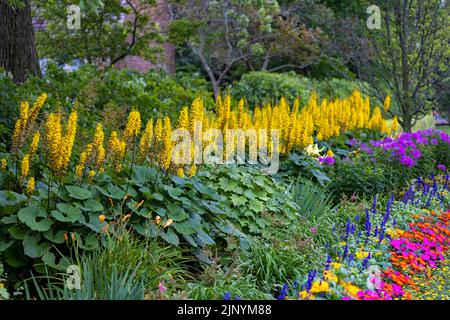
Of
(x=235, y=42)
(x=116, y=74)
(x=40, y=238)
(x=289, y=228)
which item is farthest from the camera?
(x=235, y=42)

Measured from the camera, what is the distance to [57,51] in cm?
1232

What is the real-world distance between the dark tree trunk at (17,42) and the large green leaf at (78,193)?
14.1ft

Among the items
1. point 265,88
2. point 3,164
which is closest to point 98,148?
point 3,164

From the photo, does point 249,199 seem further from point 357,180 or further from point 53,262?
point 53,262

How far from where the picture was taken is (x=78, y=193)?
4.01m

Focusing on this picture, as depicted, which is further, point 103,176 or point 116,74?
point 116,74

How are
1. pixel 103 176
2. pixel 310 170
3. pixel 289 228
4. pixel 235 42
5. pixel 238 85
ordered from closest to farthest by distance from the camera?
pixel 103 176 → pixel 289 228 → pixel 310 170 → pixel 238 85 → pixel 235 42

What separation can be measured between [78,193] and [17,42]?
4.58 meters

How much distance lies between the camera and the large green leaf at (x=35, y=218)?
12.2 ft

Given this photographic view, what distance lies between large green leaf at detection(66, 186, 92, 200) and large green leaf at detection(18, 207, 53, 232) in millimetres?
232

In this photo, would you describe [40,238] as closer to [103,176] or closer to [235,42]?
[103,176]
